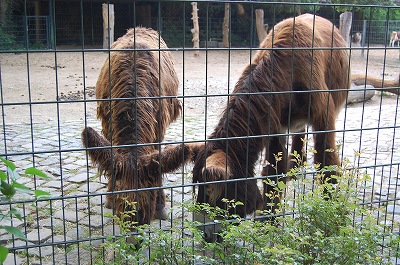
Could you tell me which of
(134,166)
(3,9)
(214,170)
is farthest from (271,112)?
(3,9)

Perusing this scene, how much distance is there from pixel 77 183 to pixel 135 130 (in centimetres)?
240

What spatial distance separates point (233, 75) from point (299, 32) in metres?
12.1

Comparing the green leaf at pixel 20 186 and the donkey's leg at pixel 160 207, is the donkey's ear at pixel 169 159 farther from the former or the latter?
the green leaf at pixel 20 186

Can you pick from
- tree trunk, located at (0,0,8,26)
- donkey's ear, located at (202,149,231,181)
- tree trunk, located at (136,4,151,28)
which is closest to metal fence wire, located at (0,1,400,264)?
donkey's ear, located at (202,149,231,181)

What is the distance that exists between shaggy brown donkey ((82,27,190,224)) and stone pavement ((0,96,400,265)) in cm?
19

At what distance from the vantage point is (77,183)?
5832 mm

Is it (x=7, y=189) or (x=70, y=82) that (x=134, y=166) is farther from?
(x=70, y=82)

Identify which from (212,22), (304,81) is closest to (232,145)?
(304,81)

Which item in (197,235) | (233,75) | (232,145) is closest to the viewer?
(197,235)

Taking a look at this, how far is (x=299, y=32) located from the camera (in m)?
4.66

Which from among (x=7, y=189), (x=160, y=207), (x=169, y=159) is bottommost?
(x=160, y=207)

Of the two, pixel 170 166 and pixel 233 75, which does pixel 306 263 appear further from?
pixel 233 75

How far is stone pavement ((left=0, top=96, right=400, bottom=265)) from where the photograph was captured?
3.23m

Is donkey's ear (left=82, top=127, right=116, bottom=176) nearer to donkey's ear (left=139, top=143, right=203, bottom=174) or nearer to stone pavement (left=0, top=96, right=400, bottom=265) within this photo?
stone pavement (left=0, top=96, right=400, bottom=265)
